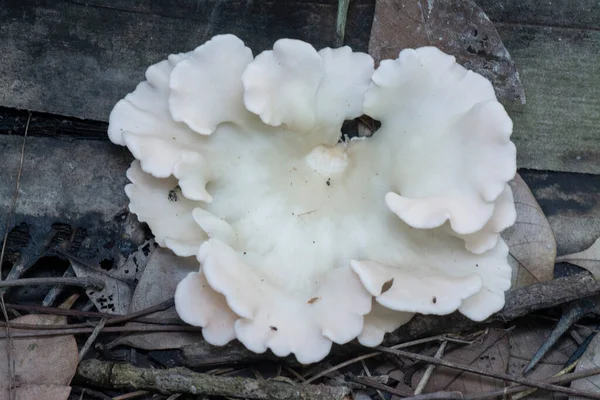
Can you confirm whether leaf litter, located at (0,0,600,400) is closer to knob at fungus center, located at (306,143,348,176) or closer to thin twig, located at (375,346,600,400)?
thin twig, located at (375,346,600,400)

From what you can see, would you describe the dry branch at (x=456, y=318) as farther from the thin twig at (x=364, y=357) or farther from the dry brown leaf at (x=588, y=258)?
the dry brown leaf at (x=588, y=258)

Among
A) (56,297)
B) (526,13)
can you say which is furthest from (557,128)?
(56,297)

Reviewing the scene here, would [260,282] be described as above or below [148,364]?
above

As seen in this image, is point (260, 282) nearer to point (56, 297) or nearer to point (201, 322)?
point (201, 322)

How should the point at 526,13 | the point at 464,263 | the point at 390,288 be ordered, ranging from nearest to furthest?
the point at 390,288
the point at 464,263
the point at 526,13

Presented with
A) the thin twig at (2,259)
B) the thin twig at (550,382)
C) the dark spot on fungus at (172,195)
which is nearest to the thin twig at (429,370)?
the thin twig at (550,382)

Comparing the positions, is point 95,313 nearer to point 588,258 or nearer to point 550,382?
point 550,382

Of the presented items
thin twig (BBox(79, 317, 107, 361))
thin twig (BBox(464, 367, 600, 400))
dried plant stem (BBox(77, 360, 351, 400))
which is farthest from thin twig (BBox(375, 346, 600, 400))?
thin twig (BBox(79, 317, 107, 361))
